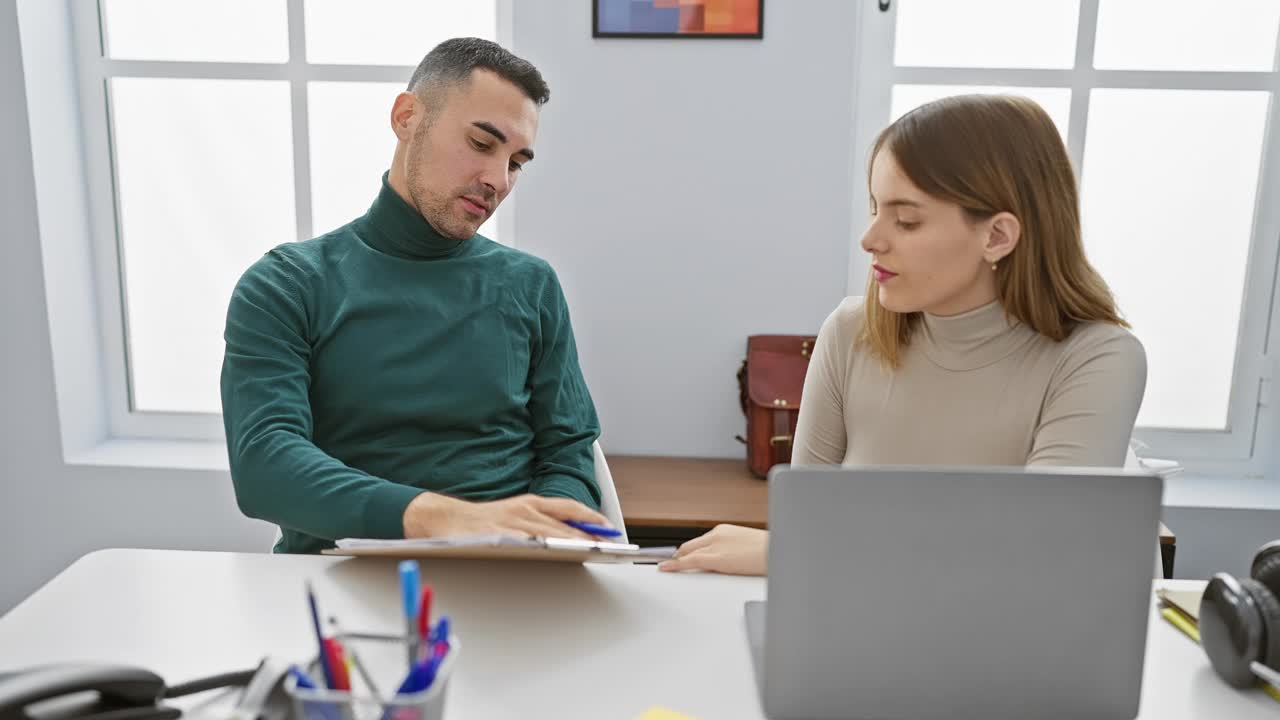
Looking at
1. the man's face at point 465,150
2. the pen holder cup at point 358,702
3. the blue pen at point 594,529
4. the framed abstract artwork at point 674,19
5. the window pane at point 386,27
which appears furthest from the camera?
the window pane at point 386,27

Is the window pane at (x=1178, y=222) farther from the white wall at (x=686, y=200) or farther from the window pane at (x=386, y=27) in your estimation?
the window pane at (x=386, y=27)

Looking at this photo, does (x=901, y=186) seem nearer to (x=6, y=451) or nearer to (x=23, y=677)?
(x=23, y=677)

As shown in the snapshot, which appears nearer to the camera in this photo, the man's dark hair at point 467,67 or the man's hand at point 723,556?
the man's hand at point 723,556

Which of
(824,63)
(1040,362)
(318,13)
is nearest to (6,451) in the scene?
(318,13)

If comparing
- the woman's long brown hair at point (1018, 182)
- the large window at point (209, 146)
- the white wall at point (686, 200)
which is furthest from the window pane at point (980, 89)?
the woman's long brown hair at point (1018, 182)

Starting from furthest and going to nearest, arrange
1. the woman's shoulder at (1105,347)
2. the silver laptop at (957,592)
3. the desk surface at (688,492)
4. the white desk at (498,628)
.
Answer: the desk surface at (688,492) < the woman's shoulder at (1105,347) < the white desk at (498,628) < the silver laptop at (957,592)

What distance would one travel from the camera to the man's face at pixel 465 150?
1.40 meters

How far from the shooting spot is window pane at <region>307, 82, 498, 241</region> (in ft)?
7.93

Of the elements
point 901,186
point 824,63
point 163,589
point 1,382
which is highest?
point 824,63

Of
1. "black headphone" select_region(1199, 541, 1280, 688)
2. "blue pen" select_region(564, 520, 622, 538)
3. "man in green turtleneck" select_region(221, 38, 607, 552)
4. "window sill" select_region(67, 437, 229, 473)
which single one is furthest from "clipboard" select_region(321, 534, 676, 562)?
"window sill" select_region(67, 437, 229, 473)

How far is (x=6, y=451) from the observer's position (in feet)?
7.81

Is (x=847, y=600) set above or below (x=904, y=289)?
below

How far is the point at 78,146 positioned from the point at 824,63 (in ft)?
6.40

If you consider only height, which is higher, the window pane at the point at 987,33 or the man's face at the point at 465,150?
the window pane at the point at 987,33
